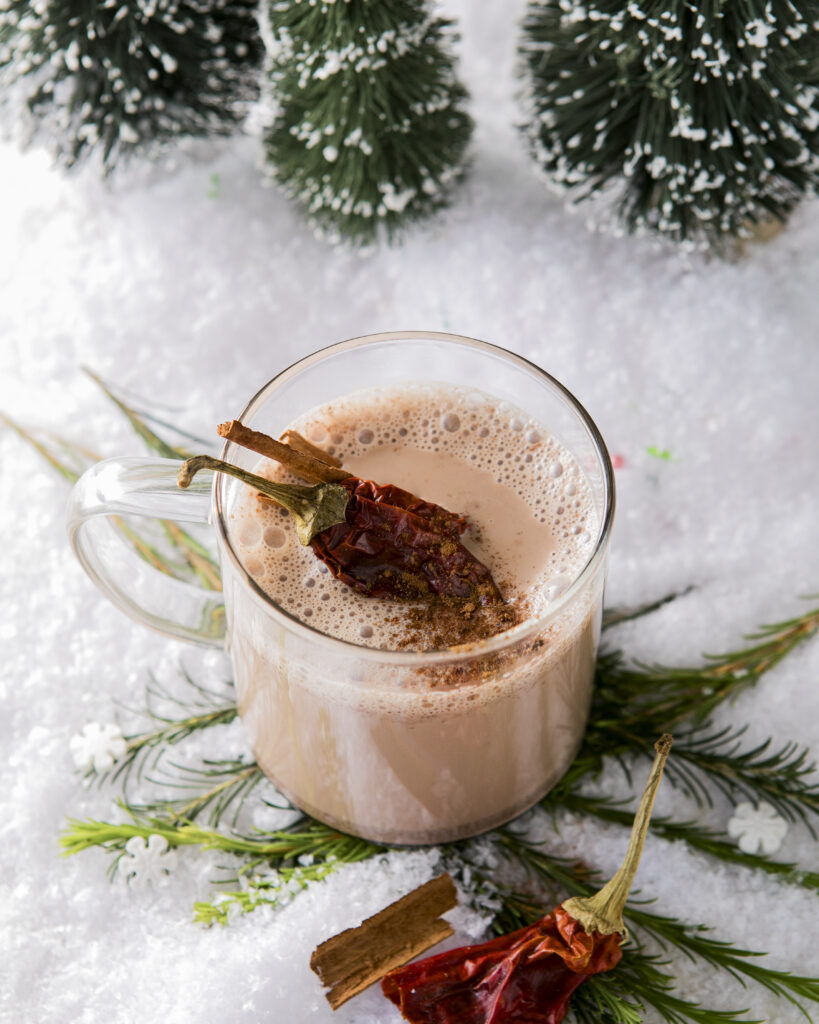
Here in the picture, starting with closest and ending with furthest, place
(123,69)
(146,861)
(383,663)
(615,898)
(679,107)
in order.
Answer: (383,663), (615,898), (146,861), (679,107), (123,69)

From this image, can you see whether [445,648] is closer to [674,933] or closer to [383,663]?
[383,663]

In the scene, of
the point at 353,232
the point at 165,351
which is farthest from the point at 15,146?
the point at 353,232

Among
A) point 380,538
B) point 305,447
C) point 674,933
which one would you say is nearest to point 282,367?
point 305,447

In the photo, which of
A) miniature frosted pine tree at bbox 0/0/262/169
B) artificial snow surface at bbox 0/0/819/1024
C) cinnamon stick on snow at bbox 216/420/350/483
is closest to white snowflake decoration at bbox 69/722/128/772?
artificial snow surface at bbox 0/0/819/1024

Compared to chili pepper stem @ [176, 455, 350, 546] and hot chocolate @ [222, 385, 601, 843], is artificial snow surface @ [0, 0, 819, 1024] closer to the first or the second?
hot chocolate @ [222, 385, 601, 843]

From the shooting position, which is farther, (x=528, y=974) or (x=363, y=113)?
(x=363, y=113)

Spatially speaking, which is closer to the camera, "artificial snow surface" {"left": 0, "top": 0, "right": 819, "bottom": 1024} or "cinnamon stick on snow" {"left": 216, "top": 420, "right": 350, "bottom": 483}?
"cinnamon stick on snow" {"left": 216, "top": 420, "right": 350, "bottom": 483}
